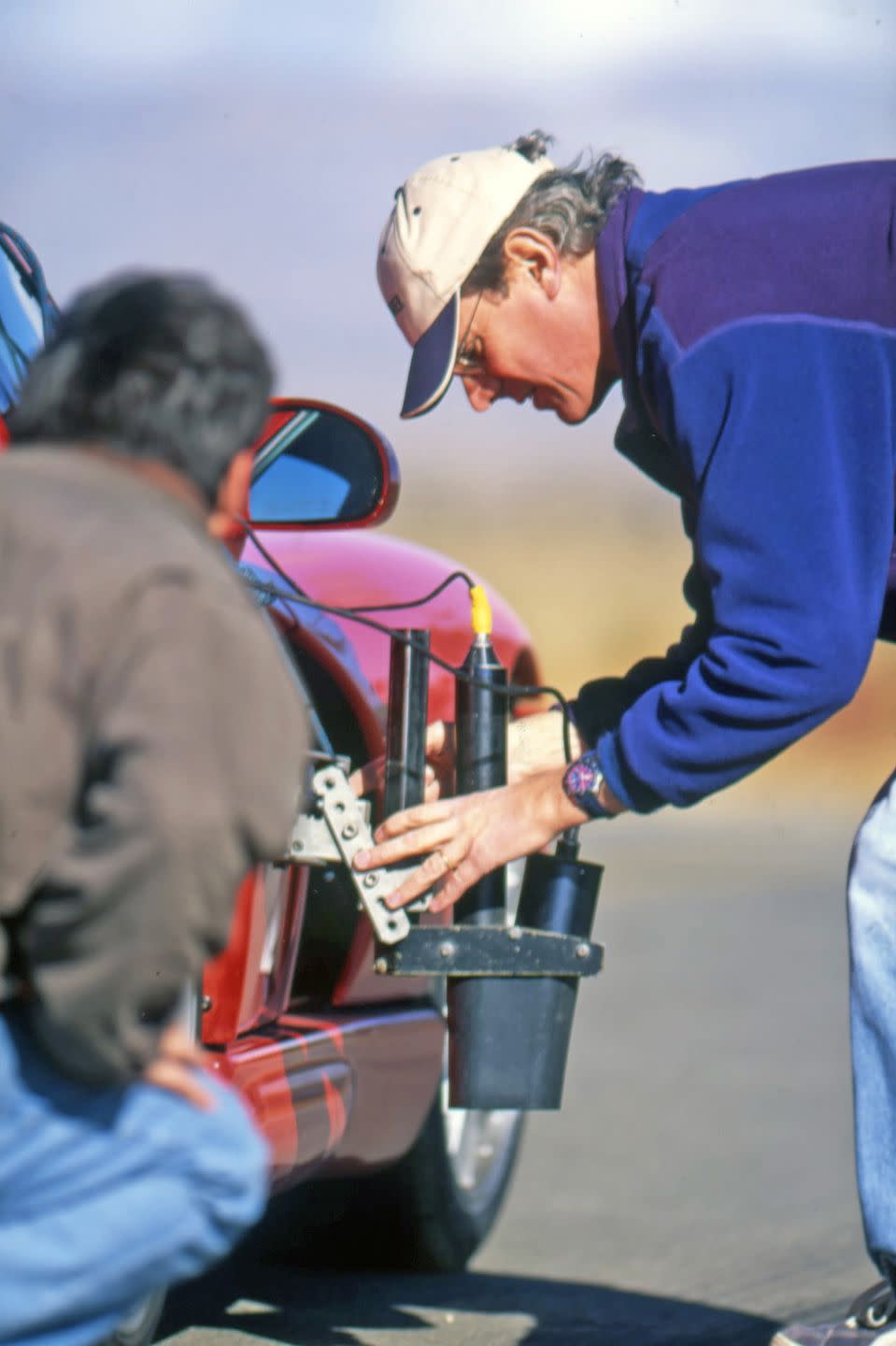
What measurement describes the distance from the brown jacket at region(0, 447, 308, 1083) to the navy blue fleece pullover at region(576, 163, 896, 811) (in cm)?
115

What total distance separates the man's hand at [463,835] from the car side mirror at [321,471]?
27.2 inches

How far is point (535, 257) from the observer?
3.41m

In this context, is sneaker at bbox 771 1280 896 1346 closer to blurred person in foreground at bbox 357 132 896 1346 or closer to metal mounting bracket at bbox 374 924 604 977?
blurred person in foreground at bbox 357 132 896 1346

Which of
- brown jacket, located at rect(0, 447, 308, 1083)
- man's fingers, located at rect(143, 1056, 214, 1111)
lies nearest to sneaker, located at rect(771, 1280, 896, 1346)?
man's fingers, located at rect(143, 1056, 214, 1111)

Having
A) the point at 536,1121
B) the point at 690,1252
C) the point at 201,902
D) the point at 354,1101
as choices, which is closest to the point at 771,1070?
the point at 536,1121

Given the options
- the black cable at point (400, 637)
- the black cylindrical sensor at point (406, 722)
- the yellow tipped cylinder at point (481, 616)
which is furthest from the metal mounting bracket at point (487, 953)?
the yellow tipped cylinder at point (481, 616)

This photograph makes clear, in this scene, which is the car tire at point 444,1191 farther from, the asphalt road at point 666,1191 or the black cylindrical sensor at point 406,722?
the black cylindrical sensor at point 406,722

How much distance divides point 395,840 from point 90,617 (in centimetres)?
128

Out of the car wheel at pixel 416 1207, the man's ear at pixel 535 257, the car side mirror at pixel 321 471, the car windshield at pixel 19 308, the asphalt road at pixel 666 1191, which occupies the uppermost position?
the man's ear at pixel 535 257

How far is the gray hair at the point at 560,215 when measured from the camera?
340cm

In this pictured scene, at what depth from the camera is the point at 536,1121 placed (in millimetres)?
6406

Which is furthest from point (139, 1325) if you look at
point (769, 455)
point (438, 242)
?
point (438, 242)

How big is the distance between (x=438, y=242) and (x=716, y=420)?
0.67m

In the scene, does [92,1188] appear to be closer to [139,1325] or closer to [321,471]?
[139,1325]
